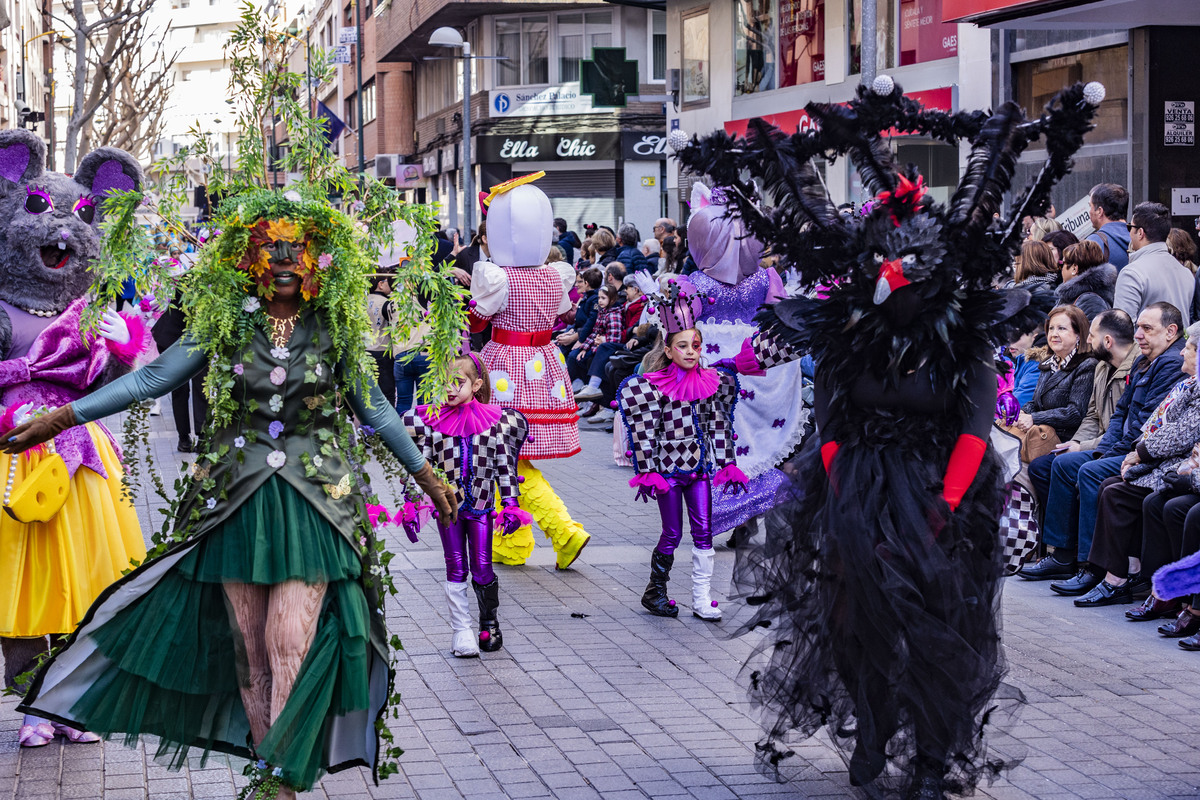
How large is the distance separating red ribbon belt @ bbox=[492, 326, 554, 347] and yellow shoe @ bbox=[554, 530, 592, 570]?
1174 millimetres

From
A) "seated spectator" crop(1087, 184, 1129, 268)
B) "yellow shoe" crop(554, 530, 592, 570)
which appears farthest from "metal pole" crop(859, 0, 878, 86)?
"yellow shoe" crop(554, 530, 592, 570)

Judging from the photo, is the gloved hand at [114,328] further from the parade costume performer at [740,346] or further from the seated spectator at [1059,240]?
the seated spectator at [1059,240]

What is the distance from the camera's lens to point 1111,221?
1097 cm

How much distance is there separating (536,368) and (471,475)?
1700 millimetres

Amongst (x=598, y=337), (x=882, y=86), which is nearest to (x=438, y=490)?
(x=882, y=86)

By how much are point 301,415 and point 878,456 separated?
185 cm

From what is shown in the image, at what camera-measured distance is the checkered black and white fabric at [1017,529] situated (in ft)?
16.6

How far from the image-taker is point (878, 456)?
4.67 m

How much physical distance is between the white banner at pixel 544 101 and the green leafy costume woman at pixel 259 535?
111 ft

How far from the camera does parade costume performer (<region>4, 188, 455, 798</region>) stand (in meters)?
4.36

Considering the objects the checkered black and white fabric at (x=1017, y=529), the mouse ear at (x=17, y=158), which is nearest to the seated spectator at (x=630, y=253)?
the mouse ear at (x=17, y=158)

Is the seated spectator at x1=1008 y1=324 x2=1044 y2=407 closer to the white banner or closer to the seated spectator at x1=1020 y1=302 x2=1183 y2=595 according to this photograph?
the seated spectator at x1=1020 y1=302 x2=1183 y2=595

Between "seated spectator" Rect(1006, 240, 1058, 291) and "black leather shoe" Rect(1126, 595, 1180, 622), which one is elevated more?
"seated spectator" Rect(1006, 240, 1058, 291)

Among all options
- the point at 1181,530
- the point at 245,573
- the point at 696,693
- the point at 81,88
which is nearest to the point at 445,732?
the point at 696,693
